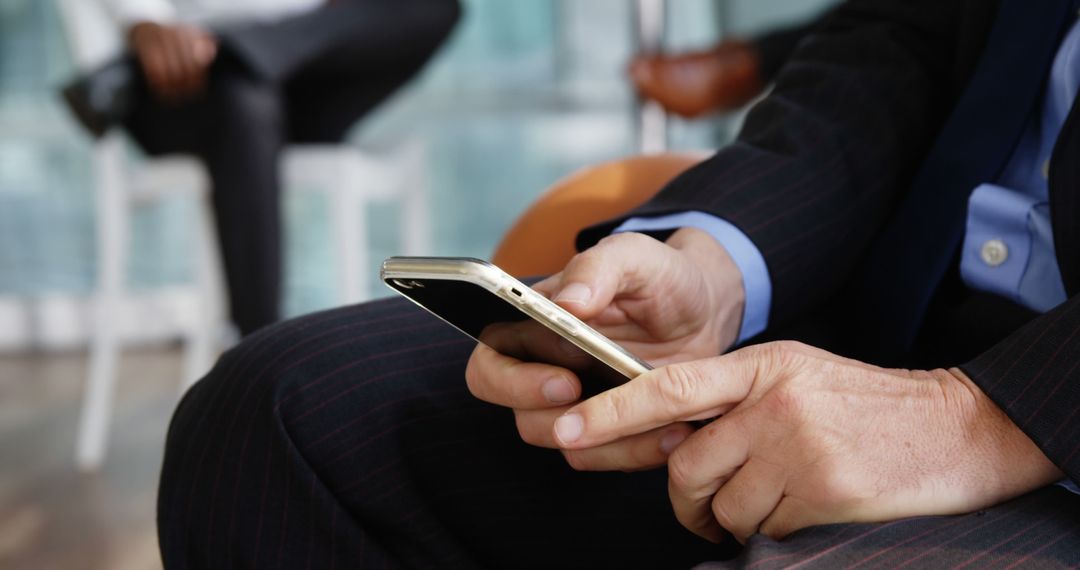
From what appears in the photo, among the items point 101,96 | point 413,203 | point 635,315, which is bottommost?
point 413,203

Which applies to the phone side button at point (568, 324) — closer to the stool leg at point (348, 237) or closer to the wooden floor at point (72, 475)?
the wooden floor at point (72, 475)

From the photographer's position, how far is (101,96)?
217 cm

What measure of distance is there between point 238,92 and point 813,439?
1.96 meters

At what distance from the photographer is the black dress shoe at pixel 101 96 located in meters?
2.14

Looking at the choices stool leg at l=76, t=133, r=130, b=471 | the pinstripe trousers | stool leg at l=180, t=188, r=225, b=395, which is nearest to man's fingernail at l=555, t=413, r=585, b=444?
the pinstripe trousers

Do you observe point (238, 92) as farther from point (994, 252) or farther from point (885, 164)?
point (994, 252)

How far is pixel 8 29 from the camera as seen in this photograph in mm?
3932

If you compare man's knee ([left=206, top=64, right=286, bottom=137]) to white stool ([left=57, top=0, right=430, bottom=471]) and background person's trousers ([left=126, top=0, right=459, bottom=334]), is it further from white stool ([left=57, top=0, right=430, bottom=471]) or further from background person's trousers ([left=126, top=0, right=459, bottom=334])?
white stool ([left=57, top=0, right=430, bottom=471])

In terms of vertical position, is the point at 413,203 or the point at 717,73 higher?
the point at 717,73

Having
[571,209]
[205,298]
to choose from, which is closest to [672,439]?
[571,209]

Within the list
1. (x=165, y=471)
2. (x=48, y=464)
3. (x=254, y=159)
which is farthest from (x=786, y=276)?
(x=48, y=464)

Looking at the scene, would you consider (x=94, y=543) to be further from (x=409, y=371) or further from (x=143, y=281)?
(x=143, y=281)

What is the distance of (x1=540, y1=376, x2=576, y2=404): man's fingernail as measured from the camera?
599 mm

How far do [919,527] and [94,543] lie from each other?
1.64 metres
